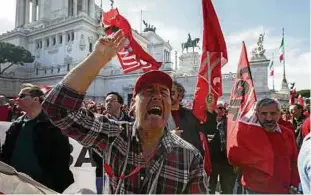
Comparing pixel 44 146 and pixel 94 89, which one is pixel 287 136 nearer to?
pixel 44 146

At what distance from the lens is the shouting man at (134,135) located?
53.5 inches

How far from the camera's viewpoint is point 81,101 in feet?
4.52

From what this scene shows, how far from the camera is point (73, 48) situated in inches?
1677

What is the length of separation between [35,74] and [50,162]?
4460 cm

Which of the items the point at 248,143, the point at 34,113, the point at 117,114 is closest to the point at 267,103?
the point at 248,143

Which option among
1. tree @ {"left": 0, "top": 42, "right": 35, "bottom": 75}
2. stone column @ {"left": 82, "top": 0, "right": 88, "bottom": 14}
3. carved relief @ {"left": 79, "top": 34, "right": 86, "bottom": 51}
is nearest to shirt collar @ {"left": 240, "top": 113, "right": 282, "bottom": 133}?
carved relief @ {"left": 79, "top": 34, "right": 86, "bottom": 51}

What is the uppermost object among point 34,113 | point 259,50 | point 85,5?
point 85,5

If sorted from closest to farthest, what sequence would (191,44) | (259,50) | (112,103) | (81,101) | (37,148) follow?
(81,101), (37,148), (112,103), (259,50), (191,44)

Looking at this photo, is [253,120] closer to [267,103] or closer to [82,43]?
[267,103]

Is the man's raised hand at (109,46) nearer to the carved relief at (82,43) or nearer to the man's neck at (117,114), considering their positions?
the man's neck at (117,114)

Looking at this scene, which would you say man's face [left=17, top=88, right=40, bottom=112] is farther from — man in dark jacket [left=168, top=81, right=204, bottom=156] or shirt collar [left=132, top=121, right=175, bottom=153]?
shirt collar [left=132, top=121, right=175, bottom=153]

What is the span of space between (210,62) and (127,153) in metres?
2.53

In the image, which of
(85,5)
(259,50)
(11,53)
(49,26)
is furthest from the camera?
(85,5)

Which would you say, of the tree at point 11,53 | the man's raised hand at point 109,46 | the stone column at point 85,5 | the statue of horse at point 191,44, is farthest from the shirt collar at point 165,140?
the stone column at point 85,5
